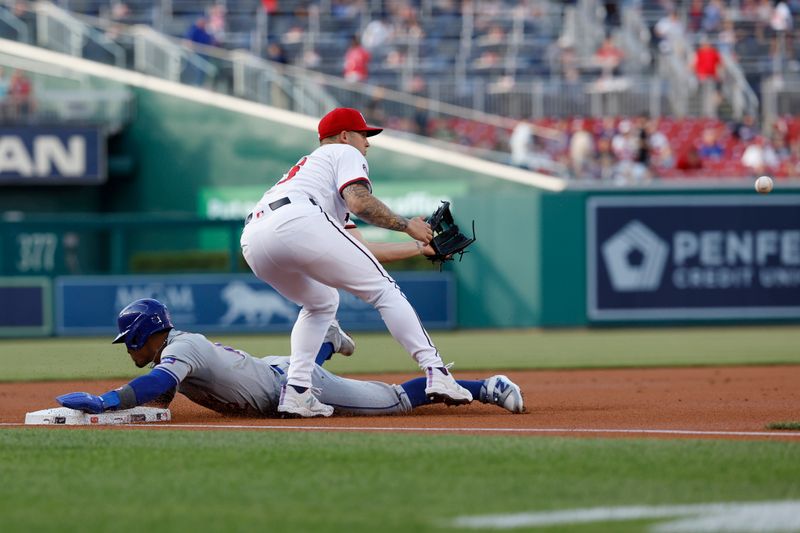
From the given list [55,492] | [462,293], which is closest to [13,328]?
[462,293]

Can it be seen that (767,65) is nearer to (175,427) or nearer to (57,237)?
(57,237)

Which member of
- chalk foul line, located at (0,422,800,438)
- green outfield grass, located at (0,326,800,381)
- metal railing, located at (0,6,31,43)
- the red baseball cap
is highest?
metal railing, located at (0,6,31,43)

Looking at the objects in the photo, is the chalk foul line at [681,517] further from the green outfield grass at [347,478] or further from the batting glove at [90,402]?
the batting glove at [90,402]

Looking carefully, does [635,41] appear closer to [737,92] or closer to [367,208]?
[737,92]

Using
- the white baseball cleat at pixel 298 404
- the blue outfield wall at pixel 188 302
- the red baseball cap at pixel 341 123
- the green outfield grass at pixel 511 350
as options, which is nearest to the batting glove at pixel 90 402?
the white baseball cleat at pixel 298 404

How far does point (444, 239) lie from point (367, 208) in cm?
76

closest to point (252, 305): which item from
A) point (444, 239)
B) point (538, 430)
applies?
point (444, 239)

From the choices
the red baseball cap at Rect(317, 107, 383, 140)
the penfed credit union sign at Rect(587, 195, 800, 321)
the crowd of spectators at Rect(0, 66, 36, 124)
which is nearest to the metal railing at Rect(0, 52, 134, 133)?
the crowd of spectators at Rect(0, 66, 36, 124)

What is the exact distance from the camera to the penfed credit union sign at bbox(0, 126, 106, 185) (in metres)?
22.3

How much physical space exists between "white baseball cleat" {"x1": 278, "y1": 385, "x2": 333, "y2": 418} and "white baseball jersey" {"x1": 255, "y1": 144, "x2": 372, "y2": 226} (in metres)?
0.96

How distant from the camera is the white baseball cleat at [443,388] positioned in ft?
24.2

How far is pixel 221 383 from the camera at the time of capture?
Answer: 733 centimetres

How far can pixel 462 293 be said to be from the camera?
2064cm

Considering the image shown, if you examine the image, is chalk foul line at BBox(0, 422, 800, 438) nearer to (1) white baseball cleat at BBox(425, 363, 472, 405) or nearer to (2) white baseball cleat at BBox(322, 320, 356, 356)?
(1) white baseball cleat at BBox(425, 363, 472, 405)
